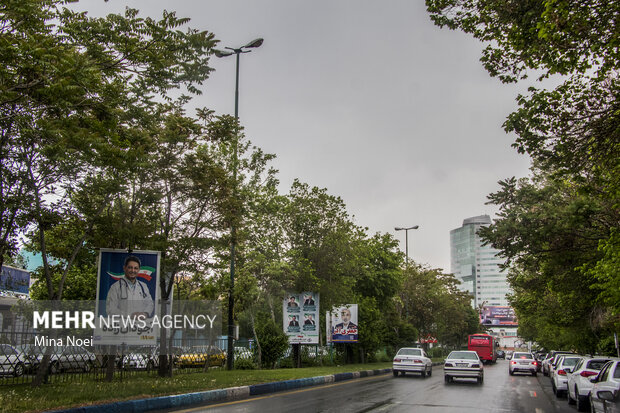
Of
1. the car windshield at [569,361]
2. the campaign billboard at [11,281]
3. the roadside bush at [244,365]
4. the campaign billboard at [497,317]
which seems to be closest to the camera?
the campaign billboard at [11,281]

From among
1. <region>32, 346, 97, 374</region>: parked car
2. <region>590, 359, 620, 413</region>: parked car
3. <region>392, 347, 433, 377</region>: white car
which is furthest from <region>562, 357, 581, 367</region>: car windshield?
<region>32, 346, 97, 374</region>: parked car

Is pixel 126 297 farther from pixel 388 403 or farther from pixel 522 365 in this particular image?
pixel 522 365

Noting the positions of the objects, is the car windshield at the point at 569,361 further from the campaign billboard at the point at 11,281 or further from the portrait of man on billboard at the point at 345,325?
the campaign billboard at the point at 11,281

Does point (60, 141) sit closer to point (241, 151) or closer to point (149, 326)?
point (149, 326)

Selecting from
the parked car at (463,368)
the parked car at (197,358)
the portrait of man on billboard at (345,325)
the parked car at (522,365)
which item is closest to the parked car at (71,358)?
the parked car at (197,358)

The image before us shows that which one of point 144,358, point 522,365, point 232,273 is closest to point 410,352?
point 522,365

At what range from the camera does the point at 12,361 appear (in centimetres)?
1755

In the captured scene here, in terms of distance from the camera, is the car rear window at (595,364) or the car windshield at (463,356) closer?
the car rear window at (595,364)

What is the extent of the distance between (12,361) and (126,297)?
21.5 feet

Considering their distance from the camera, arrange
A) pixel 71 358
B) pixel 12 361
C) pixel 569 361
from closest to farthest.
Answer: pixel 12 361 → pixel 569 361 → pixel 71 358

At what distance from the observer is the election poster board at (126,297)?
14.3 meters

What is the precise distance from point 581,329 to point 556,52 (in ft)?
101

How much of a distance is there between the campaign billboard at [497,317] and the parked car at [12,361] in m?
123

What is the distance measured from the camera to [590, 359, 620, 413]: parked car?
8.23 meters
